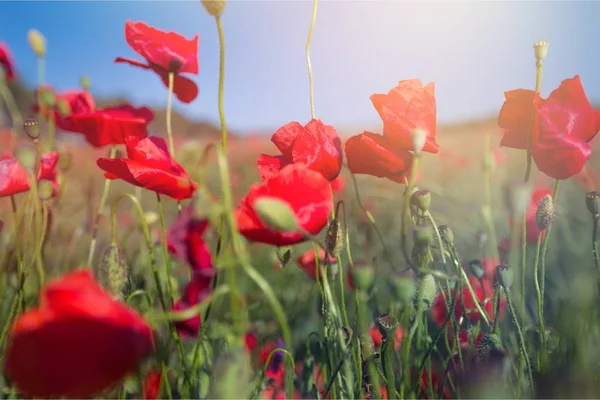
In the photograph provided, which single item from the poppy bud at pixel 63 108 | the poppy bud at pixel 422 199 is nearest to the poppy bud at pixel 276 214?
the poppy bud at pixel 422 199

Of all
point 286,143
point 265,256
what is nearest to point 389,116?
point 286,143

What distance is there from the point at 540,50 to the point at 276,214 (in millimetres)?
371

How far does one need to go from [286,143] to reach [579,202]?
1749 mm

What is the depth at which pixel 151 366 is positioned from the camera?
721mm

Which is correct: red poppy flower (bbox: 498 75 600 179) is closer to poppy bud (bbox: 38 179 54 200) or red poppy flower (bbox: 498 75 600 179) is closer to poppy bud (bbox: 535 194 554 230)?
poppy bud (bbox: 535 194 554 230)

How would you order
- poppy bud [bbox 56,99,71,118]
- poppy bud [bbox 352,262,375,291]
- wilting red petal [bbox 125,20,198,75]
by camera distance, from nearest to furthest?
poppy bud [bbox 352,262,375,291] < wilting red petal [bbox 125,20,198,75] < poppy bud [bbox 56,99,71,118]

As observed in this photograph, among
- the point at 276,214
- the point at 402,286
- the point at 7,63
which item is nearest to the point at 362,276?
the point at 402,286

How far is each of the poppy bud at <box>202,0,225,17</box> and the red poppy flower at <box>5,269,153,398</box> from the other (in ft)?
0.99

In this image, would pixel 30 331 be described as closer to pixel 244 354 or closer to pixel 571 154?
pixel 244 354

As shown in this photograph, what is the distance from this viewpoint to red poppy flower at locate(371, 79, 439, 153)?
65cm

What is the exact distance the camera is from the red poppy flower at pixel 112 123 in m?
0.80

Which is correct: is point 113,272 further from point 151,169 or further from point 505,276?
point 505,276

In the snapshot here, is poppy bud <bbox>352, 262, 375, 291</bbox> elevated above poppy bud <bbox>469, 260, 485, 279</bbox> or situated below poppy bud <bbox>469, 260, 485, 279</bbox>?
above

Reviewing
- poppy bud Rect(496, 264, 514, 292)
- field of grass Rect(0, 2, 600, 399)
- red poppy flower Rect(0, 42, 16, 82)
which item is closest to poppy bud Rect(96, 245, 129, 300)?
field of grass Rect(0, 2, 600, 399)
